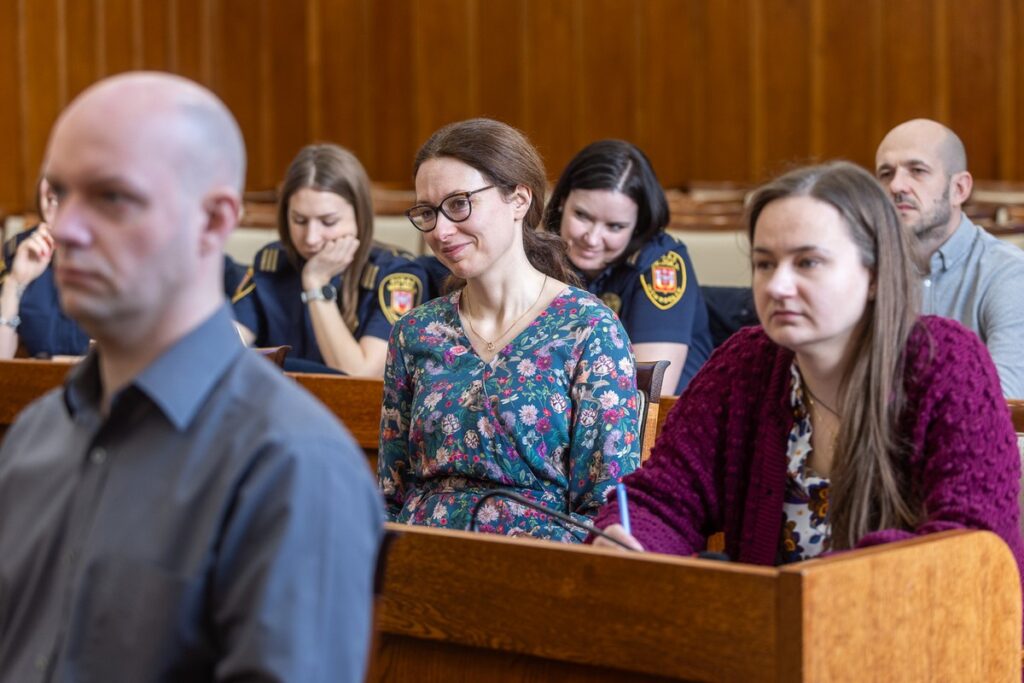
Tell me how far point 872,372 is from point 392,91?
20.5 feet

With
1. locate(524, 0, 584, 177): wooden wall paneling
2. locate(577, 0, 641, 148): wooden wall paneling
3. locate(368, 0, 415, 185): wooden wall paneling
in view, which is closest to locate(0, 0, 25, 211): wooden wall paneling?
locate(368, 0, 415, 185): wooden wall paneling

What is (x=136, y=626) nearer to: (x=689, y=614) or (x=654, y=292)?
(x=689, y=614)

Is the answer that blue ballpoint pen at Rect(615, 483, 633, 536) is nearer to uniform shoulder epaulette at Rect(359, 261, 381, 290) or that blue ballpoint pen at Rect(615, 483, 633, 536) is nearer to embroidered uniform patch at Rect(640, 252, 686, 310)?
embroidered uniform patch at Rect(640, 252, 686, 310)

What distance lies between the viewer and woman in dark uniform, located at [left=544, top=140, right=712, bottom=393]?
12.0 ft

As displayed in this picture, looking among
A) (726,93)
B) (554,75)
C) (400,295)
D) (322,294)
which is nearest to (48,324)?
(322,294)

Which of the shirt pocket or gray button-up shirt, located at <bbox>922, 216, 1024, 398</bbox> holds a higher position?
gray button-up shirt, located at <bbox>922, 216, 1024, 398</bbox>

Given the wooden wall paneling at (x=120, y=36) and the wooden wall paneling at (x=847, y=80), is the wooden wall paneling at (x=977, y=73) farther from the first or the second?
the wooden wall paneling at (x=120, y=36)

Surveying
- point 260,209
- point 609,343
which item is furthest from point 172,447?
point 260,209

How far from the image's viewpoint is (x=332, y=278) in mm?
4223

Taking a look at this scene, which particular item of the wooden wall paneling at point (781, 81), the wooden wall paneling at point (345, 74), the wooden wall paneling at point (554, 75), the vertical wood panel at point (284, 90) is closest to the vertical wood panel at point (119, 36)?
the vertical wood panel at point (284, 90)

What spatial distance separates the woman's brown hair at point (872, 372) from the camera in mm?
1887

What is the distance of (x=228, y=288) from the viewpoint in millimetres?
4363

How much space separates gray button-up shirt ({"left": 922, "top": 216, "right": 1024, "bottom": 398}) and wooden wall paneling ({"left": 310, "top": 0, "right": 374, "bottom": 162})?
15.7 feet

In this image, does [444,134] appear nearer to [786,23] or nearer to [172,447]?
[172,447]
